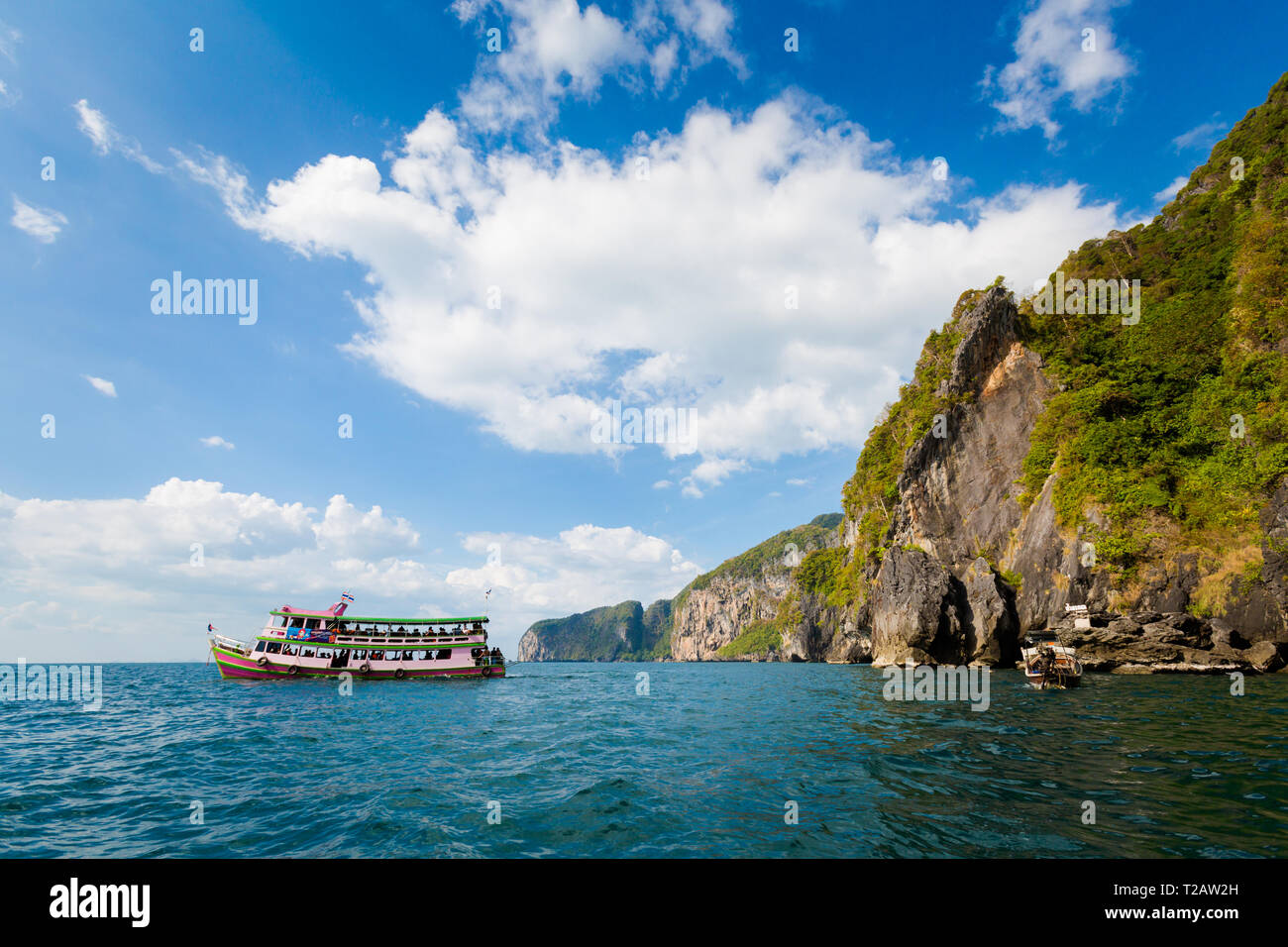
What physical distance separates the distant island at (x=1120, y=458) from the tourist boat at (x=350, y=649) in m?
45.1

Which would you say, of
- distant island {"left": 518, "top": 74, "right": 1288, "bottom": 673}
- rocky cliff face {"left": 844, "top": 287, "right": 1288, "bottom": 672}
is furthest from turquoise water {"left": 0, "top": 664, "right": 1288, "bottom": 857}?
distant island {"left": 518, "top": 74, "right": 1288, "bottom": 673}

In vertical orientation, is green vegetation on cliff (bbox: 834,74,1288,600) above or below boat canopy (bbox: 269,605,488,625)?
above

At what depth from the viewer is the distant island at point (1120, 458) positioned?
3541 cm

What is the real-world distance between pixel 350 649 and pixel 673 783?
43838mm

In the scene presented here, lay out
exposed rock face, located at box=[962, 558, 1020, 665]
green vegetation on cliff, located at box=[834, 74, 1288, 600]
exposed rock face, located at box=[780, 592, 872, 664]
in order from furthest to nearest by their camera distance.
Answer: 1. exposed rock face, located at box=[780, 592, 872, 664]
2. exposed rock face, located at box=[962, 558, 1020, 665]
3. green vegetation on cliff, located at box=[834, 74, 1288, 600]

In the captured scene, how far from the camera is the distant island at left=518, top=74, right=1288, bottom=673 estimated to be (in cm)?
3541

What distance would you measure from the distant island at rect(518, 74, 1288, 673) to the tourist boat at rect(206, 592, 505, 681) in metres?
45.1

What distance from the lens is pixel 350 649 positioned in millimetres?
45656

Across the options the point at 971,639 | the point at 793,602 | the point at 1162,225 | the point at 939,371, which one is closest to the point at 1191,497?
the point at 971,639

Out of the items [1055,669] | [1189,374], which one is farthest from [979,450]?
[1055,669]

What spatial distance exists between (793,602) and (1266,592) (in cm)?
10266

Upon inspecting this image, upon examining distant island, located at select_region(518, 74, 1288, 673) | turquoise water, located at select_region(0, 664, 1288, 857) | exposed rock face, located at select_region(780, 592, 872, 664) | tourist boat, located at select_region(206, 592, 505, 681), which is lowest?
exposed rock face, located at select_region(780, 592, 872, 664)

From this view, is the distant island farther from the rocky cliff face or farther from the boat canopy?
the boat canopy
